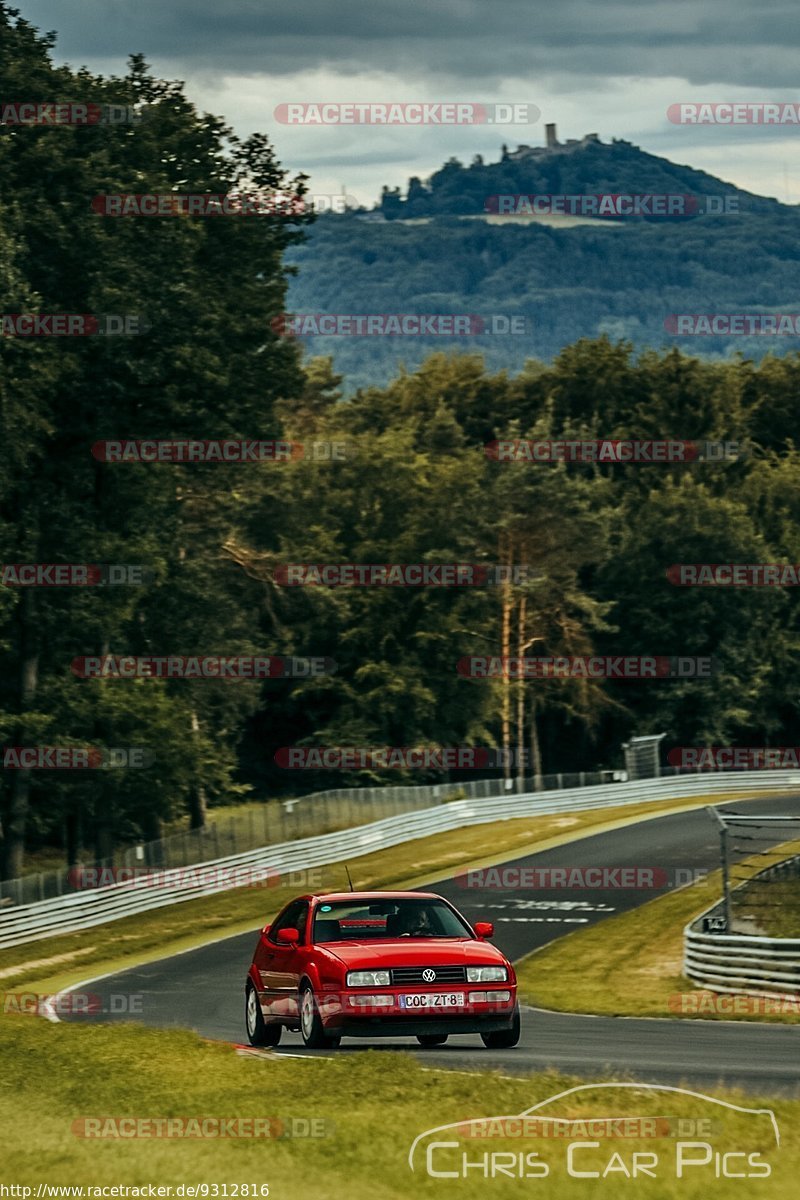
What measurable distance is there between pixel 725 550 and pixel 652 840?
37.1m

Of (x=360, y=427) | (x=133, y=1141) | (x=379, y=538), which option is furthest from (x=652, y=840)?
(x=360, y=427)

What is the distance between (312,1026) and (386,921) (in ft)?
4.00

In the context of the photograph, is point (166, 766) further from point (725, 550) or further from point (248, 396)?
point (725, 550)

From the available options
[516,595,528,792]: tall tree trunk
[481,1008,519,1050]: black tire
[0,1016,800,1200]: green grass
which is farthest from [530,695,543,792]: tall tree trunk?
[0,1016,800,1200]: green grass

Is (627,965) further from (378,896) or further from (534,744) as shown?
(534,744)

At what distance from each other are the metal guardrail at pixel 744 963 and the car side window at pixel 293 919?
26.0 feet

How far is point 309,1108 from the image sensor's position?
11172 mm

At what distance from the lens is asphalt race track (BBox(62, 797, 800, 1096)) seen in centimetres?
1473

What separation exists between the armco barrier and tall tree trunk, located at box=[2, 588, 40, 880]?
14.6 ft

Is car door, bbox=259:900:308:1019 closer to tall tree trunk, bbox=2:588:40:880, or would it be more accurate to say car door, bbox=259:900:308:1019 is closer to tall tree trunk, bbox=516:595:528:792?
tall tree trunk, bbox=2:588:40:880

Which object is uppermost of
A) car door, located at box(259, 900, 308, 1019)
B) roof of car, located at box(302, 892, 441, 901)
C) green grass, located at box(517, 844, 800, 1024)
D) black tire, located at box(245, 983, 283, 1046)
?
roof of car, located at box(302, 892, 441, 901)

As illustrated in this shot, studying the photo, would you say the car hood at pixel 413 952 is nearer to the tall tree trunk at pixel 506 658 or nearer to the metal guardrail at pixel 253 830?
the metal guardrail at pixel 253 830

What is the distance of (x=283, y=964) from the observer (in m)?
16.9

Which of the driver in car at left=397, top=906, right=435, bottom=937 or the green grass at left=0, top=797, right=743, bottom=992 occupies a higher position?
the driver in car at left=397, top=906, right=435, bottom=937
